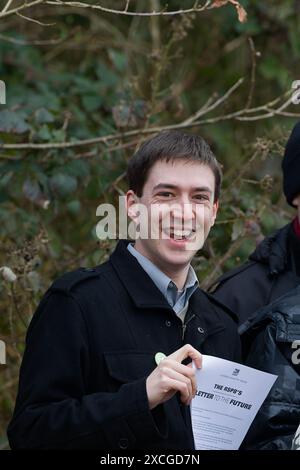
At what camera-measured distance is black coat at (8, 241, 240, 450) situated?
2549 mm

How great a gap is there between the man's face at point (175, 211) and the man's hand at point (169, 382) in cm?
41

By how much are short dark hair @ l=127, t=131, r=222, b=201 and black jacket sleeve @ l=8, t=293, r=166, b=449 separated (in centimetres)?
44

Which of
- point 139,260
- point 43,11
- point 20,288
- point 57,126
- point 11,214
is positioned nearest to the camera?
point 139,260

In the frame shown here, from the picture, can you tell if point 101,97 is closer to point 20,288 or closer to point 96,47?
point 96,47

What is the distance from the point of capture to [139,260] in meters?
2.92

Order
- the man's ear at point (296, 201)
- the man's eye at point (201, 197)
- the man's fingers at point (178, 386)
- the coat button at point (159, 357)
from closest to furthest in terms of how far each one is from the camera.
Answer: the man's fingers at point (178, 386) < the coat button at point (159, 357) < the man's eye at point (201, 197) < the man's ear at point (296, 201)

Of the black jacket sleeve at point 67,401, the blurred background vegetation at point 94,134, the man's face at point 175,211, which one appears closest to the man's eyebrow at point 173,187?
the man's face at point 175,211

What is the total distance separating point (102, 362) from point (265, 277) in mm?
1084

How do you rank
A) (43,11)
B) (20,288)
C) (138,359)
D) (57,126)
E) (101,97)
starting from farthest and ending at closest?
(43,11) → (101,97) → (57,126) → (20,288) → (138,359)

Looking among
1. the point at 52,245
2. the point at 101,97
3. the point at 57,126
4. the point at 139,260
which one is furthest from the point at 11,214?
the point at 139,260

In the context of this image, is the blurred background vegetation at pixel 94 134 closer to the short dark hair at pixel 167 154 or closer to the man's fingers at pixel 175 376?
the short dark hair at pixel 167 154

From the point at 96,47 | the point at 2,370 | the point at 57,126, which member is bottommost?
the point at 2,370

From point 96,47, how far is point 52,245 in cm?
209

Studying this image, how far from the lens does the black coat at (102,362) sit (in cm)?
255
